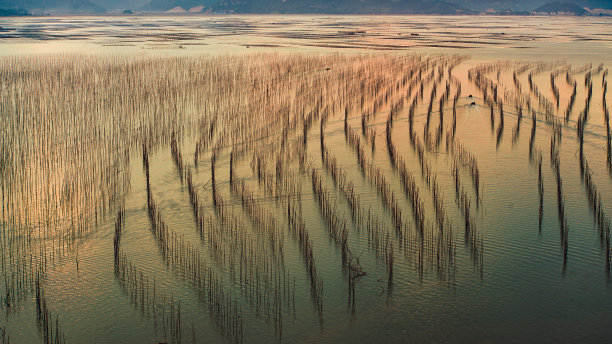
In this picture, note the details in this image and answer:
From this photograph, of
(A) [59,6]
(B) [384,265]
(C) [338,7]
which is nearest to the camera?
(B) [384,265]

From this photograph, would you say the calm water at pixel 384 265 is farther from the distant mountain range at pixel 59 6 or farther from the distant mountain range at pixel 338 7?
the distant mountain range at pixel 59 6

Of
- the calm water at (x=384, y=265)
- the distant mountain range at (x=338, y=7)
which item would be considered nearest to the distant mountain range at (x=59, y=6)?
the distant mountain range at (x=338, y=7)

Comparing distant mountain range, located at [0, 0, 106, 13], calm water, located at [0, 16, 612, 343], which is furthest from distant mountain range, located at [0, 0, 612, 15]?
calm water, located at [0, 16, 612, 343]

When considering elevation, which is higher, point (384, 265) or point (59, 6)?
point (59, 6)

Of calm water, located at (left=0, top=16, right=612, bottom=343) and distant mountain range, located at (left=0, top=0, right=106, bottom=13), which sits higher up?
distant mountain range, located at (left=0, top=0, right=106, bottom=13)

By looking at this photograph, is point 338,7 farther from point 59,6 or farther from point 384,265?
point 384,265

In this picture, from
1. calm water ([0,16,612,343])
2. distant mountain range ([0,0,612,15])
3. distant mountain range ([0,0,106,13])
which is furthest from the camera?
distant mountain range ([0,0,106,13])

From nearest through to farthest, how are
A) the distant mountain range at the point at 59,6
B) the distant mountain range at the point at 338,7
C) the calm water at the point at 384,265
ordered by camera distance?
the calm water at the point at 384,265, the distant mountain range at the point at 338,7, the distant mountain range at the point at 59,6

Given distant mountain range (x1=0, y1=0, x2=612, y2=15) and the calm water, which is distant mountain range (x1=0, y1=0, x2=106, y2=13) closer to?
distant mountain range (x1=0, y1=0, x2=612, y2=15)

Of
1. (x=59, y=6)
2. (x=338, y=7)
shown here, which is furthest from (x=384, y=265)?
(x=59, y=6)

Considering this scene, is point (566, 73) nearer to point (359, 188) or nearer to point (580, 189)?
point (580, 189)

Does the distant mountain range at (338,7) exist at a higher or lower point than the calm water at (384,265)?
higher
